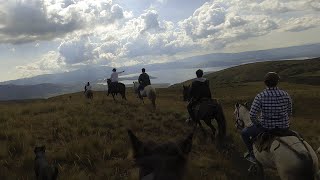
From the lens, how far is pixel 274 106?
8789mm

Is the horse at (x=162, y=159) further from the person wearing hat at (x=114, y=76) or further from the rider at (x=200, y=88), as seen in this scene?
the person wearing hat at (x=114, y=76)

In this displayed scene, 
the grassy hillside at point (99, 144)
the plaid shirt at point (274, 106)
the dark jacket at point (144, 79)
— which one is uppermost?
the dark jacket at point (144, 79)

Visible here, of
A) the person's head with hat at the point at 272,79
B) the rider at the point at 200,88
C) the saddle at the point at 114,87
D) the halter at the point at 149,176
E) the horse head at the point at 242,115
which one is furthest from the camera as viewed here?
the saddle at the point at 114,87

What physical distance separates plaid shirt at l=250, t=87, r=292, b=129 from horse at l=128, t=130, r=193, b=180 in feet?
21.1

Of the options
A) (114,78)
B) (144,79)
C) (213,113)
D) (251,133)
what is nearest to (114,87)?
(114,78)

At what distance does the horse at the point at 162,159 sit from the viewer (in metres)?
2.53

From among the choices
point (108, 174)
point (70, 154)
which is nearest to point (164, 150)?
point (108, 174)

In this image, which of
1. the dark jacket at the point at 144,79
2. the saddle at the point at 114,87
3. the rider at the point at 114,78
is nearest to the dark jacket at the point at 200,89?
the dark jacket at the point at 144,79

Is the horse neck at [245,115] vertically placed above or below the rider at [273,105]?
below

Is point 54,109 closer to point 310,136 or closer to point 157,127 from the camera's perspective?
point 157,127

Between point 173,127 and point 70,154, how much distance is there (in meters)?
7.09

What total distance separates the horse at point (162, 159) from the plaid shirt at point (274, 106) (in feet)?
21.1

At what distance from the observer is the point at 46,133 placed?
15070 millimetres

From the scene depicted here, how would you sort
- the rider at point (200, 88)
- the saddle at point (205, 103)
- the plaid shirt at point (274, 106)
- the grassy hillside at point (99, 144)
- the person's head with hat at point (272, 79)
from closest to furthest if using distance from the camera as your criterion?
1. the person's head with hat at point (272, 79)
2. the plaid shirt at point (274, 106)
3. the grassy hillside at point (99, 144)
4. the saddle at point (205, 103)
5. the rider at point (200, 88)
